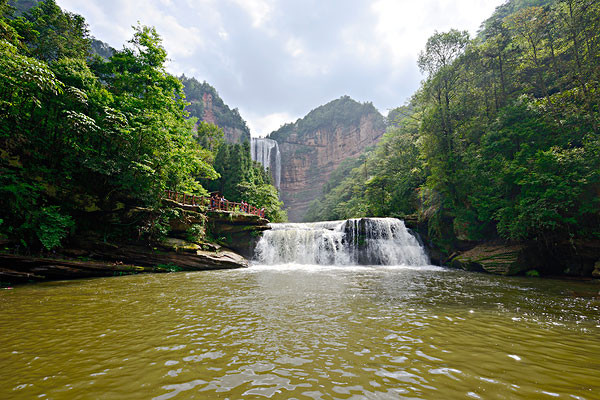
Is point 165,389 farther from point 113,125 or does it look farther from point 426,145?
point 426,145

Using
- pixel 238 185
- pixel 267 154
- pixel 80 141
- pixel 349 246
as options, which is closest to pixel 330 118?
pixel 267 154

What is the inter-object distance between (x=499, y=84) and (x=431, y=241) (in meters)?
11.5

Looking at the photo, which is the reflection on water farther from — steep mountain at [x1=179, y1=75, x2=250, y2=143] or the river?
steep mountain at [x1=179, y1=75, x2=250, y2=143]

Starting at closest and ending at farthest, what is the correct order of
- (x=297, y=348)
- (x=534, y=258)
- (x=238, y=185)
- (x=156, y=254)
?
(x=297, y=348)
(x=534, y=258)
(x=156, y=254)
(x=238, y=185)

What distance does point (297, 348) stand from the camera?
3.04m

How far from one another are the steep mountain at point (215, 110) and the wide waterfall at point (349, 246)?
216ft

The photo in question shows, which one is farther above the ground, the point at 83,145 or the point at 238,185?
the point at 238,185

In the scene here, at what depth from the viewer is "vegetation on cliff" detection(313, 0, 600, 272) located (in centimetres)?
973

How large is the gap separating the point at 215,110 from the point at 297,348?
8822cm

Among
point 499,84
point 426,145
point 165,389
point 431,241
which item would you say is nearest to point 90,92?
point 165,389

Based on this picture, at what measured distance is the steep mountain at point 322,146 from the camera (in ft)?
243

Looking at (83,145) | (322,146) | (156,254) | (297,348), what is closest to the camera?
(297,348)

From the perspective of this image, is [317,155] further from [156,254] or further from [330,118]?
[156,254]

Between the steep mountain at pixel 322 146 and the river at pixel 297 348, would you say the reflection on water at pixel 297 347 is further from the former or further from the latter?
the steep mountain at pixel 322 146
